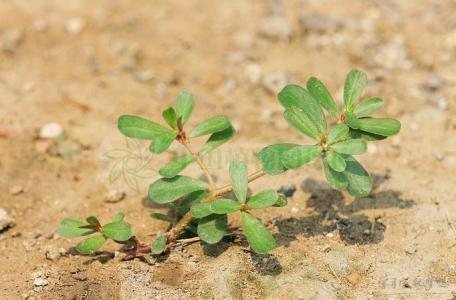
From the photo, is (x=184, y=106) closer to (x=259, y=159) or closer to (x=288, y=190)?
(x=259, y=159)

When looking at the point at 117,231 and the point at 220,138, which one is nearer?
the point at 117,231

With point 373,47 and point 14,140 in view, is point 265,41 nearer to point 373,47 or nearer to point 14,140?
point 373,47

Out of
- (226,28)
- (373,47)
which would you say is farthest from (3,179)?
(373,47)

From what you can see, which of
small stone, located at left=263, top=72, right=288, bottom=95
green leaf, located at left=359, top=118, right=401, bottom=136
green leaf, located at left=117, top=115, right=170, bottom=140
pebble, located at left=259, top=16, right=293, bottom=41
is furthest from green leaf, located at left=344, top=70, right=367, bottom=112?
pebble, located at left=259, top=16, right=293, bottom=41

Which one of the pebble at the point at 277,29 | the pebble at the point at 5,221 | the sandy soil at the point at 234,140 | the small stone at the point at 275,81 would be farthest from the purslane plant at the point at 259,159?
the pebble at the point at 277,29

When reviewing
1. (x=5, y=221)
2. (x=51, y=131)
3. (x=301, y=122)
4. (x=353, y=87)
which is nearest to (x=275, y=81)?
(x=51, y=131)

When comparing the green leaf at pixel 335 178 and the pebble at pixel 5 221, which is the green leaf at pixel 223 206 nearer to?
the green leaf at pixel 335 178

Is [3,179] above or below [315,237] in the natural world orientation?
below
